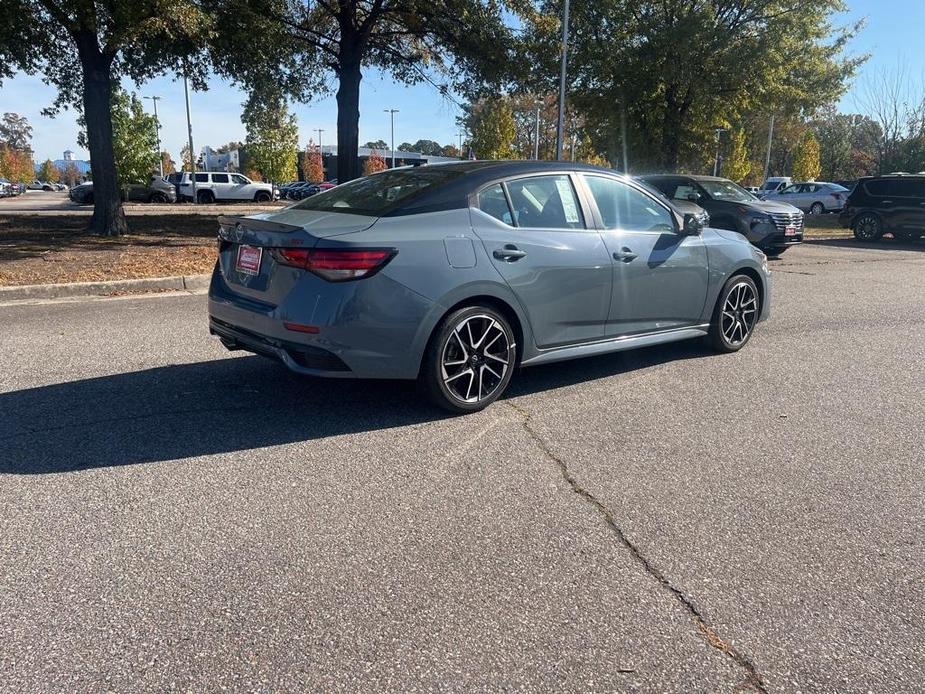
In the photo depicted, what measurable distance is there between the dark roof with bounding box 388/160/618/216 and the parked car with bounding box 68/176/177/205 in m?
36.8

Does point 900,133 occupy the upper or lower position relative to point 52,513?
upper

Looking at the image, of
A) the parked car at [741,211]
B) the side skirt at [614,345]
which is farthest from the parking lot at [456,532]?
the parked car at [741,211]

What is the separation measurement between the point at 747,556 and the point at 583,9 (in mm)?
22789

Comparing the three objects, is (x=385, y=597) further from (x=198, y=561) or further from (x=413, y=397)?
(x=413, y=397)

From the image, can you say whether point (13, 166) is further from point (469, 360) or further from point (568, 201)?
point (469, 360)

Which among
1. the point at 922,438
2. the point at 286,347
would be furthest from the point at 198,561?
the point at 922,438

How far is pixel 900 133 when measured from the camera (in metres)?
36.6

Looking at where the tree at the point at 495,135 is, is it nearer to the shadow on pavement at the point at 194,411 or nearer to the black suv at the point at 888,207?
the black suv at the point at 888,207

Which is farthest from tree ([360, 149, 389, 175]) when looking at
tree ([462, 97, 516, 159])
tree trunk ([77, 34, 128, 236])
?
tree trunk ([77, 34, 128, 236])

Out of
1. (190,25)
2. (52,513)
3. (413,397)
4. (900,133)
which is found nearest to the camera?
(52,513)

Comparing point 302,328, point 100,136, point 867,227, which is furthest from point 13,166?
point 302,328

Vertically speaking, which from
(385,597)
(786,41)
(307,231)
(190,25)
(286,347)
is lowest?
(385,597)

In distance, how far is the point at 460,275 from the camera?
429cm

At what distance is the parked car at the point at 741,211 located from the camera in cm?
1416
